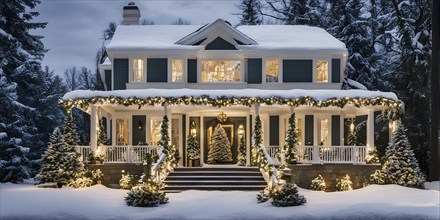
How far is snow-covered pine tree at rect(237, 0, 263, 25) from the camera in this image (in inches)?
1639

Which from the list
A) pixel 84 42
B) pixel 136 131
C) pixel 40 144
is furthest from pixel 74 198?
pixel 84 42

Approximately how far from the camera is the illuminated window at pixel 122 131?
26031mm

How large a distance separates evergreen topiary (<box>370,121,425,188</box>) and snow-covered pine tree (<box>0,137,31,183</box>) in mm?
17400

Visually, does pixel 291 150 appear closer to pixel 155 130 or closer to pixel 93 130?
pixel 155 130

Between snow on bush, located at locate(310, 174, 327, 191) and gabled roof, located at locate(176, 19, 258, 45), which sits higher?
gabled roof, located at locate(176, 19, 258, 45)

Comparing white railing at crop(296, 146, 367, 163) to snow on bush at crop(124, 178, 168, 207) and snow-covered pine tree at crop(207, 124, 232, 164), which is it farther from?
snow on bush at crop(124, 178, 168, 207)

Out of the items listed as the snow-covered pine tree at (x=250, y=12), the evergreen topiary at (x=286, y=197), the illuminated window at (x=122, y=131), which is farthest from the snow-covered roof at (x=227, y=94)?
the snow-covered pine tree at (x=250, y=12)

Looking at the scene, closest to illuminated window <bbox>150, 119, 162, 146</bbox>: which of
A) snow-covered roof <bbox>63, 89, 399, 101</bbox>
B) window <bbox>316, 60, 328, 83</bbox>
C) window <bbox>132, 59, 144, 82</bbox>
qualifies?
window <bbox>132, 59, 144, 82</bbox>

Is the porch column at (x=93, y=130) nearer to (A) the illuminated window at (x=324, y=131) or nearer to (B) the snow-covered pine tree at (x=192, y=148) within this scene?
(B) the snow-covered pine tree at (x=192, y=148)

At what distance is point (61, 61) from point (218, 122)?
64225 mm

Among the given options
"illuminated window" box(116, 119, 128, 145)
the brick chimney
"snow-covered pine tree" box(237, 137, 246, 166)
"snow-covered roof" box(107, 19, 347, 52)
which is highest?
the brick chimney

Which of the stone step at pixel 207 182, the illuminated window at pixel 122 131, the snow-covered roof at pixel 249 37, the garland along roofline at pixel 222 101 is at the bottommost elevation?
the stone step at pixel 207 182

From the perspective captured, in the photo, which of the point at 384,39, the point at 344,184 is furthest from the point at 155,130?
the point at 384,39

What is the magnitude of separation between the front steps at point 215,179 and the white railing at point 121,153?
1.67 m
